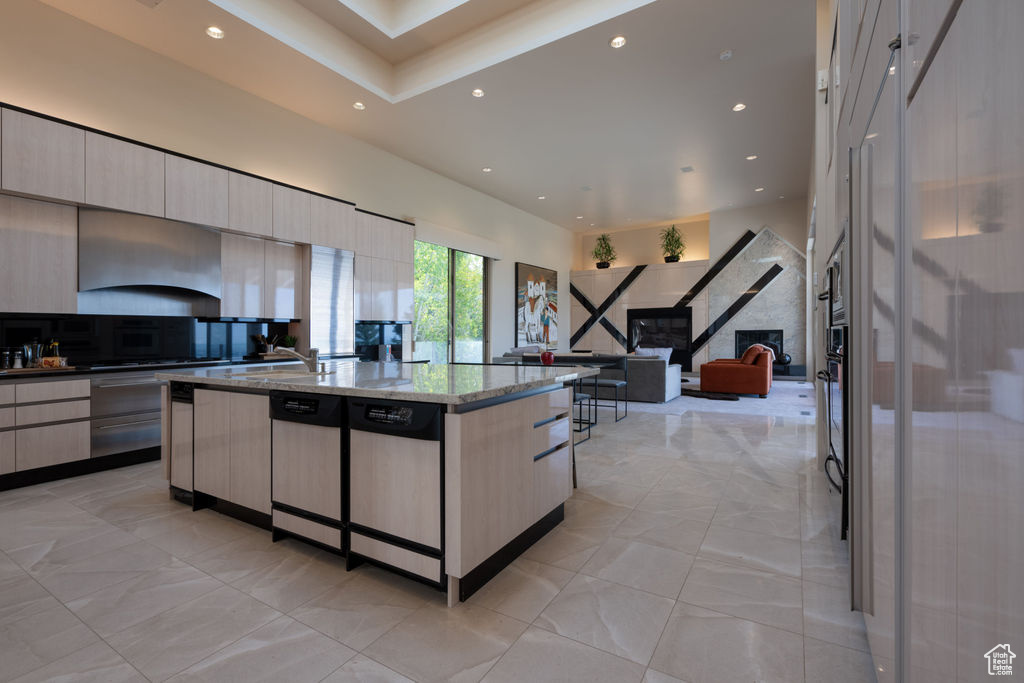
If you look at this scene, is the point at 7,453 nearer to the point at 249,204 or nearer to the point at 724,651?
the point at 249,204

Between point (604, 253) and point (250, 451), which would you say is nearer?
point (250, 451)

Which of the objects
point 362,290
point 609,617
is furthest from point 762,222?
point 609,617

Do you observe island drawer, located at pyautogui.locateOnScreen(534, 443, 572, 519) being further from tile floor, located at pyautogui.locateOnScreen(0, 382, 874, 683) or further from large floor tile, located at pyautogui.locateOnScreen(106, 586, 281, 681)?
large floor tile, located at pyautogui.locateOnScreen(106, 586, 281, 681)

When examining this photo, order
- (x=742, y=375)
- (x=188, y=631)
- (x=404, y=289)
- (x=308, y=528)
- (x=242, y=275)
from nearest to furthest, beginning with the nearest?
(x=188, y=631), (x=308, y=528), (x=242, y=275), (x=404, y=289), (x=742, y=375)

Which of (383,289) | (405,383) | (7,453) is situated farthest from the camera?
(383,289)

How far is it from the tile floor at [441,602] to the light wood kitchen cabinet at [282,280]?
7.71 ft

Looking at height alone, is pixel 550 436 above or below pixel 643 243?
below

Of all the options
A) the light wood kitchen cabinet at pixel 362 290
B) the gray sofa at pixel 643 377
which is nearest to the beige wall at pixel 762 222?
the gray sofa at pixel 643 377

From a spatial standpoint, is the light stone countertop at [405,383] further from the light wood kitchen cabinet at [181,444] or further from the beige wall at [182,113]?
the beige wall at [182,113]

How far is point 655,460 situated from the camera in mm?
3793

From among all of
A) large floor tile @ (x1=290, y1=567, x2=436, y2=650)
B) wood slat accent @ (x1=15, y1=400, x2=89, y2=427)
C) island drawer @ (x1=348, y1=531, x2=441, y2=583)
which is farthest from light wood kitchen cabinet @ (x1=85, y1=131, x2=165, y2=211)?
large floor tile @ (x1=290, y1=567, x2=436, y2=650)

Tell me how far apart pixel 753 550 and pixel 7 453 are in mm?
4762

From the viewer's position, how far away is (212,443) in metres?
2.65

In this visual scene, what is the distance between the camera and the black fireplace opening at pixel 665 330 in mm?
10422
